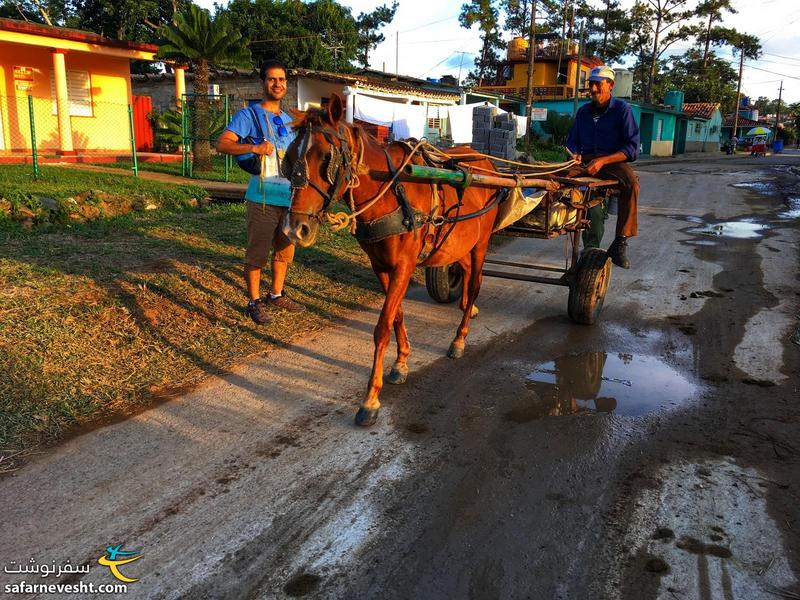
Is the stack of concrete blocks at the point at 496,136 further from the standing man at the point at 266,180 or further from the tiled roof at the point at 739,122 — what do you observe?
the tiled roof at the point at 739,122

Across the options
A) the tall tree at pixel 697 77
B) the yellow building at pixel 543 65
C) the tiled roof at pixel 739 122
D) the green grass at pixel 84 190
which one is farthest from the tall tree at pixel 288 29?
the tiled roof at pixel 739 122

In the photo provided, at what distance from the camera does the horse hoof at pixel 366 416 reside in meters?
4.10

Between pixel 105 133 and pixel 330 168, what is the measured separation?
18.3 meters

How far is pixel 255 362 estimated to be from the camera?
517cm

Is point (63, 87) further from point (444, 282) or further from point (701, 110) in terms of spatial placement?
point (701, 110)

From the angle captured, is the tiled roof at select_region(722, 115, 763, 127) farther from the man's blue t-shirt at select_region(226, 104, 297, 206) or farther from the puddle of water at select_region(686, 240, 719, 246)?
A: the man's blue t-shirt at select_region(226, 104, 297, 206)

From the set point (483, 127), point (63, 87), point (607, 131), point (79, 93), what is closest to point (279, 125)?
point (607, 131)

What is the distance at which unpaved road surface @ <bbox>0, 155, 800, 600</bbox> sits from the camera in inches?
107

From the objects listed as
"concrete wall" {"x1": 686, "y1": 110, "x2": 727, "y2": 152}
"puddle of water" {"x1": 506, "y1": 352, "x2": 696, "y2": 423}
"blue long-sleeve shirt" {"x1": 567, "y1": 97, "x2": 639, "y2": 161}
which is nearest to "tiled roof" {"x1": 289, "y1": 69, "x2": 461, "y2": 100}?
"blue long-sleeve shirt" {"x1": 567, "y1": 97, "x2": 639, "y2": 161}

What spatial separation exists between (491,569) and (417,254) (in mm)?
2234

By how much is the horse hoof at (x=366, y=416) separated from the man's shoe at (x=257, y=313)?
214cm

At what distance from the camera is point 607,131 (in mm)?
6523

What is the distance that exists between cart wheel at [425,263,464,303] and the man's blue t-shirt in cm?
184

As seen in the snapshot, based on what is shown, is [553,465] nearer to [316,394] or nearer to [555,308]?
[316,394]
